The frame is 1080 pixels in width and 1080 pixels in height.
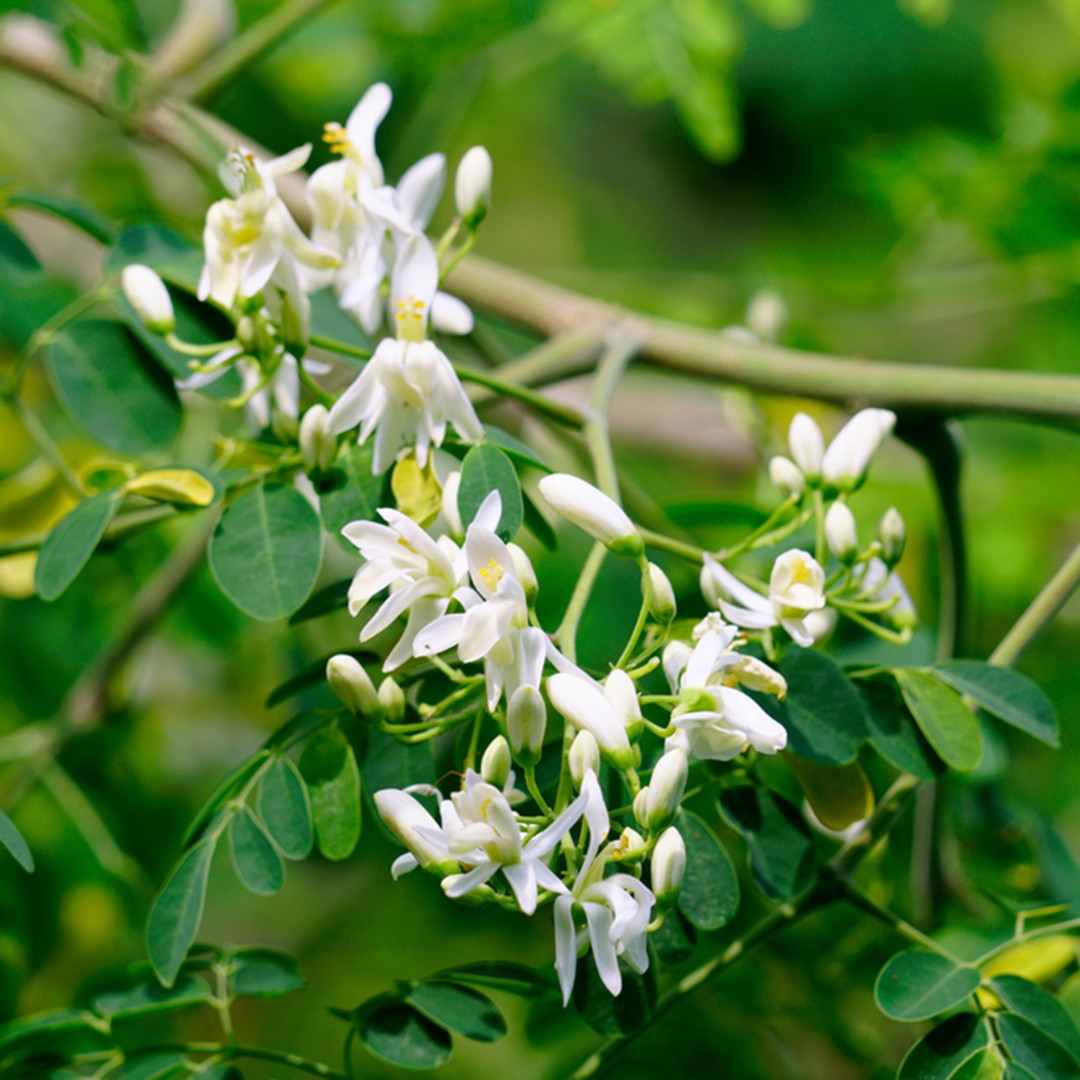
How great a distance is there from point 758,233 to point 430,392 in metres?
3.09

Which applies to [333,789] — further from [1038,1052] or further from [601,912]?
[1038,1052]

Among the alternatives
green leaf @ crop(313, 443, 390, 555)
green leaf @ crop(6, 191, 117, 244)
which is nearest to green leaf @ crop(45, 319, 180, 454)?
green leaf @ crop(6, 191, 117, 244)

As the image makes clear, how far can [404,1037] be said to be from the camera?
58 centimetres

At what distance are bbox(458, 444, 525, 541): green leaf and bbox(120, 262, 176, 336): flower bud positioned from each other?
0.65ft

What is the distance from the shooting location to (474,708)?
0.51 m

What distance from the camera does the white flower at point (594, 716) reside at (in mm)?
450

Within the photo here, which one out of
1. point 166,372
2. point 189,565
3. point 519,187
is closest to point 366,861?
point 189,565

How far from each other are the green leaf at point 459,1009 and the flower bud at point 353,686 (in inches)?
6.4

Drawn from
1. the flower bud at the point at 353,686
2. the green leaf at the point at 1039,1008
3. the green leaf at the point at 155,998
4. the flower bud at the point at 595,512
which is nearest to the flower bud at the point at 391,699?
the flower bud at the point at 353,686

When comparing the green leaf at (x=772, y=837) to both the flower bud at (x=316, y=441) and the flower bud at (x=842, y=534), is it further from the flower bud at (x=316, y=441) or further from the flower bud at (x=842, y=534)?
the flower bud at (x=316, y=441)

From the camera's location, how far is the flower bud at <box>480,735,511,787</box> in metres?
0.46

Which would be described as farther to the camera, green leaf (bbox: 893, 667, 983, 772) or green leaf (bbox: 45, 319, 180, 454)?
green leaf (bbox: 45, 319, 180, 454)

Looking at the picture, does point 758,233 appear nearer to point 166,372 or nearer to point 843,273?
point 843,273

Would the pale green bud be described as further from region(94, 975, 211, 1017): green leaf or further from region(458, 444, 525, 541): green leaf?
region(94, 975, 211, 1017): green leaf
